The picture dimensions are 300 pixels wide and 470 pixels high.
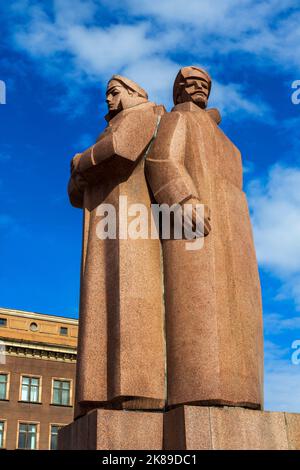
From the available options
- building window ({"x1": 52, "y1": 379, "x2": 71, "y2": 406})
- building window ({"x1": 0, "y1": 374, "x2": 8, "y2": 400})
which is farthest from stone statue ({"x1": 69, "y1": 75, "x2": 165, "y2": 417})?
building window ({"x1": 52, "y1": 379, "x2": 71, "y2": 406})

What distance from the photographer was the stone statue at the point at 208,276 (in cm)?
678

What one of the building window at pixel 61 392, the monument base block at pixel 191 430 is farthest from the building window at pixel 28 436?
the monument base block at pixel 191 430

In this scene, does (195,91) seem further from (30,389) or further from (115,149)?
(30,389)

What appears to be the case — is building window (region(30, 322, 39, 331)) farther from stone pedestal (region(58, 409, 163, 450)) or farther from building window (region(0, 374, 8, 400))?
stone pedestal (region(58, 409, 163, 450))

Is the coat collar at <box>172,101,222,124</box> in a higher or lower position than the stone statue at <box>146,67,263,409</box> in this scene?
higher

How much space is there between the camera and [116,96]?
8977 millimetres

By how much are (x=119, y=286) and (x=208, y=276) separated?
41.2 inches

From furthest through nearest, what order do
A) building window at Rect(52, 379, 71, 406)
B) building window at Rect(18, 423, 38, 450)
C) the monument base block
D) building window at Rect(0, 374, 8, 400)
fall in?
building window at Rect(52, 379, 71, 406) < building window at Rect(0, 374, 8, 400) < building window at Rect(18, 423, 38, 450) < the monument base block

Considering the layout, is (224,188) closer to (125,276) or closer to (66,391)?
(125,276)

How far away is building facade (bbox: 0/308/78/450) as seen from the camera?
4994cm

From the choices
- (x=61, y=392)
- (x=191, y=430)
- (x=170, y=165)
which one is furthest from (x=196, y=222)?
(x=61, y=392)

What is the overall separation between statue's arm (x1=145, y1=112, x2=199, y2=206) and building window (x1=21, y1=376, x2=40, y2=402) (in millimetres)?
46321

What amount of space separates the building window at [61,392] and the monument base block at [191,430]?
156 feet
